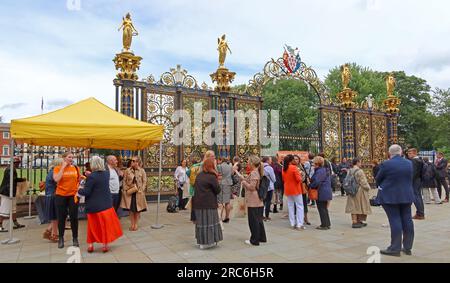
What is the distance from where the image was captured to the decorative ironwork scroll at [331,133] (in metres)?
15.8

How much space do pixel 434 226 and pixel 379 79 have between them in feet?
100

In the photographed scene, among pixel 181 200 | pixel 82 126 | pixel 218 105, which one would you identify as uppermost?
pixel 218 105

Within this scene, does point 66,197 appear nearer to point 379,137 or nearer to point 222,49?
point 222,49

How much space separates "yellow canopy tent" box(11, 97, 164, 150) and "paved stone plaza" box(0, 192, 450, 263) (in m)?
2.04

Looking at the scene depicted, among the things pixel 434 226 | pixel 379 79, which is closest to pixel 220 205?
pixel 434 226

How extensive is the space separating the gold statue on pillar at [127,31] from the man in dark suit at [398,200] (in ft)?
28.8

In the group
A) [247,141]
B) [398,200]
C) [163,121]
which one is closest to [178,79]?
[163,121]

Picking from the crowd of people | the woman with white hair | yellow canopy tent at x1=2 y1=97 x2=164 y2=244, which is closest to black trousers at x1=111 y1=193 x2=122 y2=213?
the crowd of people

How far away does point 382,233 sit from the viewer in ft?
23.6

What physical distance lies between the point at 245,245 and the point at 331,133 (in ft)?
36.2

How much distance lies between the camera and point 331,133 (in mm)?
16078

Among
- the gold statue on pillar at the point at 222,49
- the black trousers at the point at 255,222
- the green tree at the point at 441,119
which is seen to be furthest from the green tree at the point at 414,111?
the black trousers at the point at 255,222

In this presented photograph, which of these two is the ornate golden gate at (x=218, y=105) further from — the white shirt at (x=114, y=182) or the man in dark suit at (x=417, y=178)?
the man in dark suit at (x=417, y=178)
